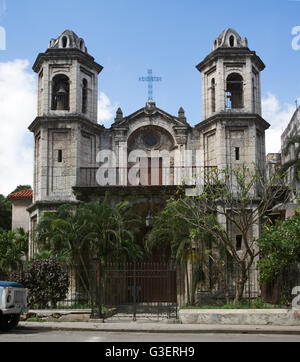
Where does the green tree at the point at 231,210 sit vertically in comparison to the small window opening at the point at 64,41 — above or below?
below

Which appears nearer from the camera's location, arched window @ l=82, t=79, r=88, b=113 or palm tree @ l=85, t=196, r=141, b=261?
palm tree @ l=85, t=196, r=141, b=261

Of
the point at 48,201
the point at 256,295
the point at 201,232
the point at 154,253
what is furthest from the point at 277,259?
the point at 48,201

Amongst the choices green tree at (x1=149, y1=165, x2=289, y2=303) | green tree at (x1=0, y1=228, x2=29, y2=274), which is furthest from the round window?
green tree at (x1=0, y1=228, x2=29, y2=274)

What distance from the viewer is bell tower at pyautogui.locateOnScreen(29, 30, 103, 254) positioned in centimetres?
2591

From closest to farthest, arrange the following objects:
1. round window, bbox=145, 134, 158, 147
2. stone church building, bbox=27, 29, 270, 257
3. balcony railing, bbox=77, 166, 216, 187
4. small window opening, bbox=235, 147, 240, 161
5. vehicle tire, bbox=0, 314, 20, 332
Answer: vehicle tire, bbox=0, 314, 20, 332 → stone church building, bbox=27, 29, 270, 257 → small window opening, bbox=235, 147, 240, 161 → balcony railing, bbox=77, 166, 216, 187 → round window, bbox=145, 134, 158, 147

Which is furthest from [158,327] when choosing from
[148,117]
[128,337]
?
[148,117]

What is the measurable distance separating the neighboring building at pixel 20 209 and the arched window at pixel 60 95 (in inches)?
258

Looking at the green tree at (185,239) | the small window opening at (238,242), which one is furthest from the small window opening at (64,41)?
the small window opening at (238,242)

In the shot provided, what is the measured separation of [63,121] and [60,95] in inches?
63.5

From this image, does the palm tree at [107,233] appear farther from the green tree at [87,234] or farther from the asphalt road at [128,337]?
the asphalt road at [128,337]

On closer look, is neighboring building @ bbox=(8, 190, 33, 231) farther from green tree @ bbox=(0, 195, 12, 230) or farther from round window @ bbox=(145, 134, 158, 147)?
green tree @ bbox=(0, 195, 12, 230)

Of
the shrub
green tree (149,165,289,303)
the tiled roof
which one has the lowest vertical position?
the shrub

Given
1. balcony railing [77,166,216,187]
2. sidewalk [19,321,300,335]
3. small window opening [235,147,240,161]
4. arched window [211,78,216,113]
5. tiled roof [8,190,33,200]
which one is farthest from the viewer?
tiled roof [8,190,33,200]

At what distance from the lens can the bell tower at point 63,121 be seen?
25.9 m
